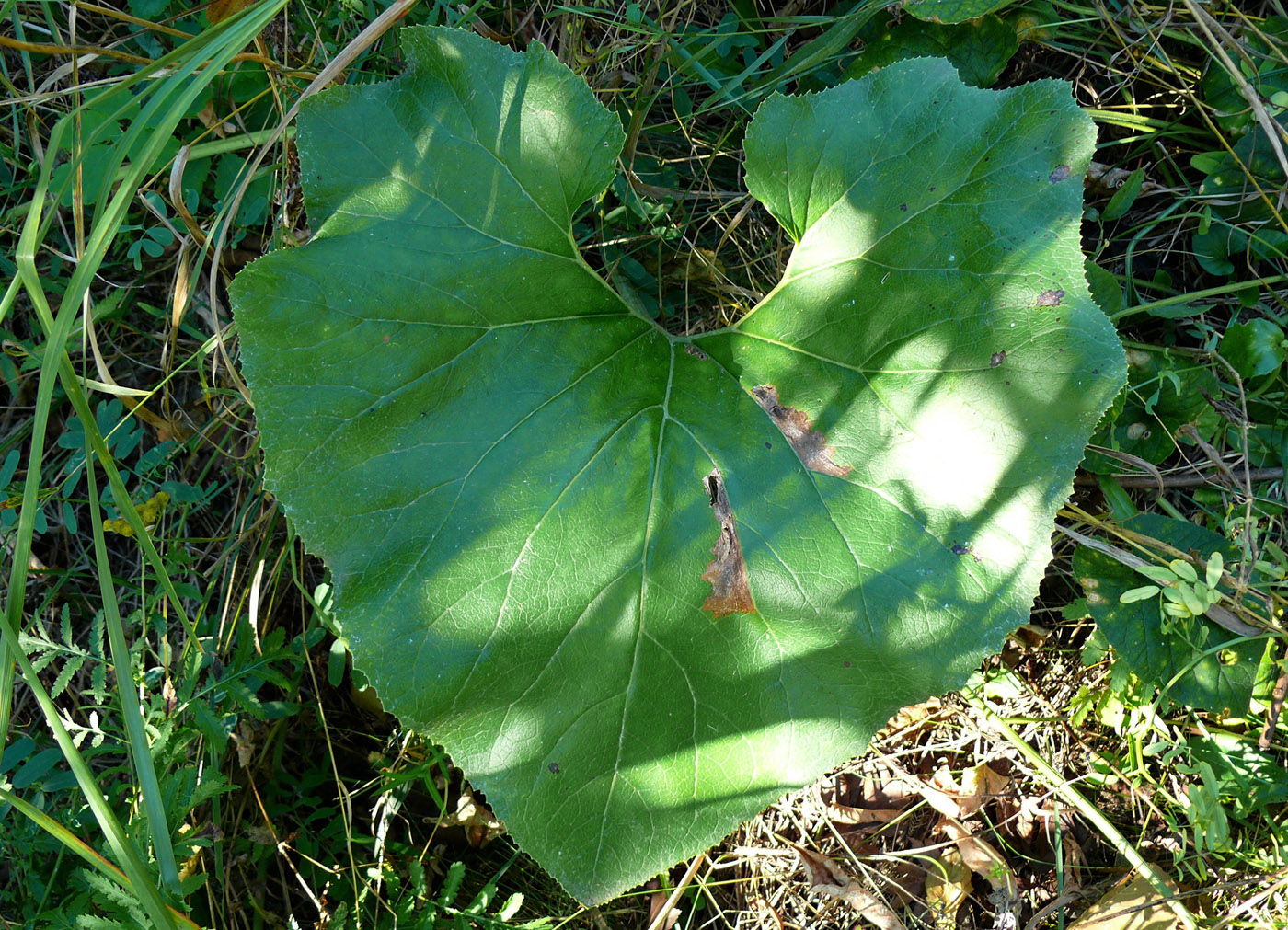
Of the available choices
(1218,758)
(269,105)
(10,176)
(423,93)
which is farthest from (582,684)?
(10,176)

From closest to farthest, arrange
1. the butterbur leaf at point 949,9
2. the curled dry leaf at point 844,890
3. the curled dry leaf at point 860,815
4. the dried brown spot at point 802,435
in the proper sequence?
the dried brown spot at point 802,435 → the butterbur leaf at point 949,9 → the curled dry leaf at point 844,890 → the curled dry leaf at point 860,815

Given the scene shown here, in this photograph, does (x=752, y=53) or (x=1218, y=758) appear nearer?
(x=1218, y=758)

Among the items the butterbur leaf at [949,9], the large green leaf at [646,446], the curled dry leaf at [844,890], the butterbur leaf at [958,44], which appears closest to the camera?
the large green leaf at [646,446]

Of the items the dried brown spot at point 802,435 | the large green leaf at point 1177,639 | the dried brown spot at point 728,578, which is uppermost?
the dried brown spot at point 802,435

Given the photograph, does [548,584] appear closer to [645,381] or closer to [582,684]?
[582,684]

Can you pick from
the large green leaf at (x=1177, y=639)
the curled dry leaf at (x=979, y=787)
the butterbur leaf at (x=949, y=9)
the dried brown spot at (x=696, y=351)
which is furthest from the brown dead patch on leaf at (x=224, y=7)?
the curled dry leaf at (x=979, y=787)

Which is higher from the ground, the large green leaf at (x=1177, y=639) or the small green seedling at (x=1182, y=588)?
the small green seedling at (x=1182, y=588)

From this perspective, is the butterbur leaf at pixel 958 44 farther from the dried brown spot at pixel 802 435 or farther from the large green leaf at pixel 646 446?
the dried brown spot at pixel 802 435

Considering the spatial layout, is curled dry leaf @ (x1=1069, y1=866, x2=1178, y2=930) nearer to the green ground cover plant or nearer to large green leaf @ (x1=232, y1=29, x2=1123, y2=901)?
the green ground cover plant

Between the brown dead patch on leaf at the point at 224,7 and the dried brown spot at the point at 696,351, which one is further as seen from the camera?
the brown dead patch on leaf at the point at 224,7
